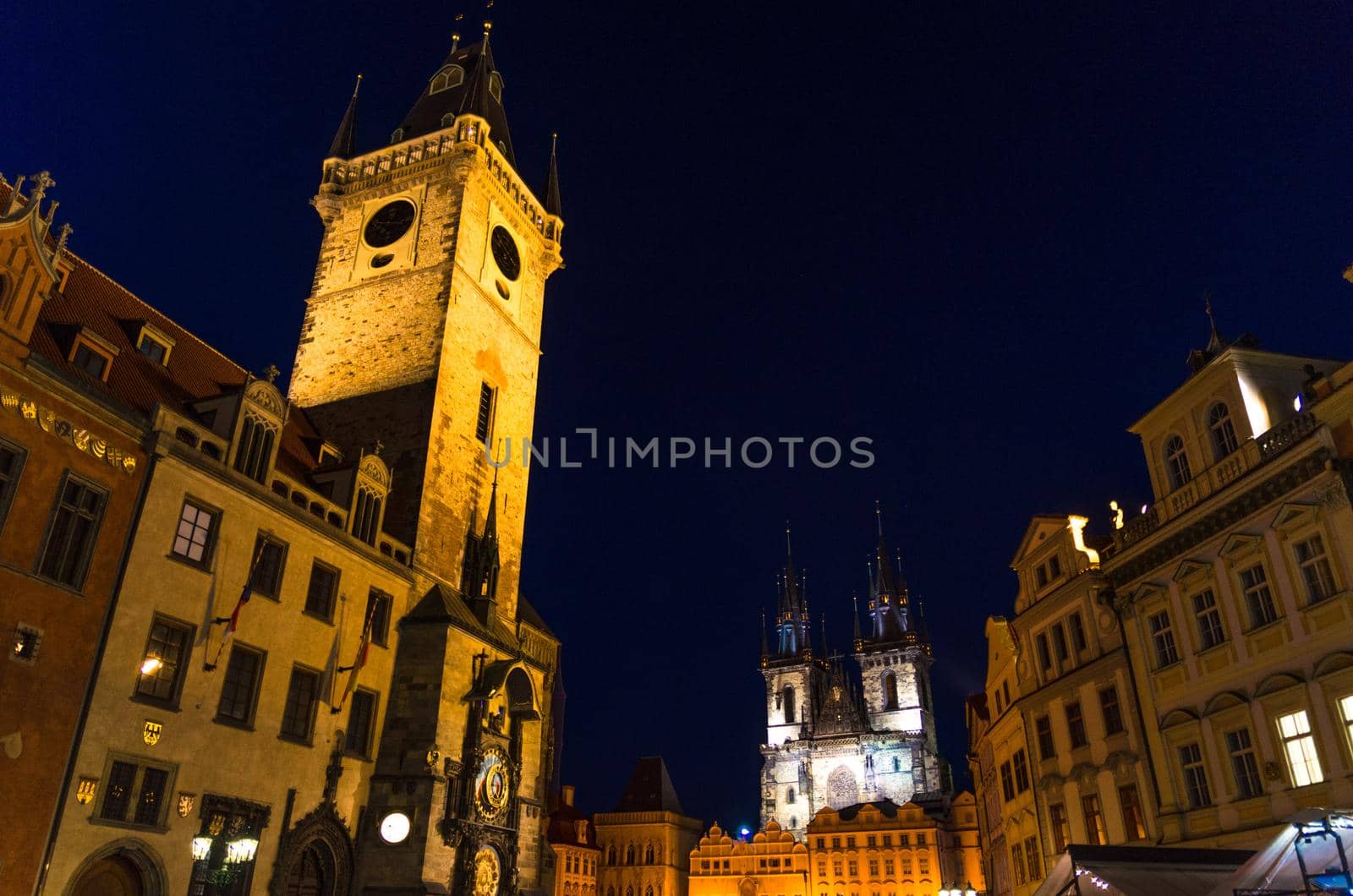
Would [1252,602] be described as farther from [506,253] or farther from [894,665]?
[894,665]

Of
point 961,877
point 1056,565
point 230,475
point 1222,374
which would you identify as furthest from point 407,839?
point 961,877

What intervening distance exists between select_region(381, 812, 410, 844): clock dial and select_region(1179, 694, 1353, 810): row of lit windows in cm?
1862

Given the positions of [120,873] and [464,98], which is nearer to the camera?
[120,873]

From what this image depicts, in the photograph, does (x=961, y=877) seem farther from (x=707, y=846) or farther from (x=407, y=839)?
(x=407, y=839)

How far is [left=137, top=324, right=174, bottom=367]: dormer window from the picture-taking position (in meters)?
24.0

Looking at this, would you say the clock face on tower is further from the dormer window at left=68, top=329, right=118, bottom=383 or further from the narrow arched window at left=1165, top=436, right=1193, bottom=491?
the narrow arched window at left=1165, top=436, right=1193, bottom=491

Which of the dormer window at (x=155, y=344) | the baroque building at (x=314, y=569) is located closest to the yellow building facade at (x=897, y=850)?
the baroque building at (x=314, y=569)

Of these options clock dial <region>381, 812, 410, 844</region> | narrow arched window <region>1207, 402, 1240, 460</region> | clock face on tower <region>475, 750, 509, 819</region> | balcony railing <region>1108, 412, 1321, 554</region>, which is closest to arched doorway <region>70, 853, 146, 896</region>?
clock dial <region>381, 812, 410, 844</region>

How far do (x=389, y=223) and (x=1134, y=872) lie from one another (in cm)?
3123

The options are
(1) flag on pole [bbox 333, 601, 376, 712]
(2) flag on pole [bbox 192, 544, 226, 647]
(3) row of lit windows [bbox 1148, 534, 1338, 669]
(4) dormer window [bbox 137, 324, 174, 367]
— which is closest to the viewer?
(3) row of lit windows [bbox 1148, 534, 1338, 669]

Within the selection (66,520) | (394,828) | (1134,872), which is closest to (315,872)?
(394,828)

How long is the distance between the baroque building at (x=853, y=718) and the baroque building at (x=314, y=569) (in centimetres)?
7307

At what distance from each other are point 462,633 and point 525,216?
19114 mm

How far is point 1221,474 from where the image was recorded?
71.4ft
